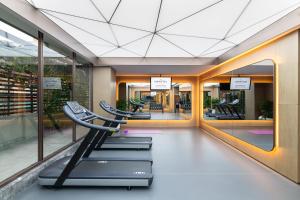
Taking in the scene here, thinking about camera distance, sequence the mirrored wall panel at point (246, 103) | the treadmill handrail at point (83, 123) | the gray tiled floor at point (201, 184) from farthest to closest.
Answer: the mirrored wall panel at point (246, 103) → the gray tiled floor at point (201, 184) → the treadmill handrail at point (83, 123)

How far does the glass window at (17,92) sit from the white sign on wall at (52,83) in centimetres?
23

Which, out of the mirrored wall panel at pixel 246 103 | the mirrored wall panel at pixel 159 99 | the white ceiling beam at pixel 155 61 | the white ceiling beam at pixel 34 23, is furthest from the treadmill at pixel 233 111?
the white ceiling beam at pixel 34 23

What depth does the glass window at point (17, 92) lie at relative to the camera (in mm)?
4395

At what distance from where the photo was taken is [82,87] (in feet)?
25.3

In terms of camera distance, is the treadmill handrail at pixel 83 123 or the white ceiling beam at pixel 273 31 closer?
the treadmill handrail at pixel 83 123

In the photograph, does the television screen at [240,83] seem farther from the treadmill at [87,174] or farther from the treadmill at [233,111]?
the treadmill at [87,174]

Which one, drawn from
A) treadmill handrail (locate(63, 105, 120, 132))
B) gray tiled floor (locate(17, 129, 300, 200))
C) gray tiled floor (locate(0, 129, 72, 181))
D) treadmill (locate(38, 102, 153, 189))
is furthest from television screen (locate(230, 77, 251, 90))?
gray tiled floor (locate(0, 129, 72, 181))

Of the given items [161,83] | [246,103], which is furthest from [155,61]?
[246,103]

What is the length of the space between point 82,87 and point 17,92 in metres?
3.05

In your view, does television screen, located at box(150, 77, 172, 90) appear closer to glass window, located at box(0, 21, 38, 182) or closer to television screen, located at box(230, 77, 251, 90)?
television screen, located at box(230, 77, 251, 90)

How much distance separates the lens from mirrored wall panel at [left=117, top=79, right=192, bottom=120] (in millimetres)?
11586

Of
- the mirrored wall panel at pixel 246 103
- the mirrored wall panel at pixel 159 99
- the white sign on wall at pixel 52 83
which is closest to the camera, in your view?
the white sign on wall at pixel 52 83

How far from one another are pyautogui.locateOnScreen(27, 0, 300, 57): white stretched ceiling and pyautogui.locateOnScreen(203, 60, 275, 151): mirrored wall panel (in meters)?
0.97

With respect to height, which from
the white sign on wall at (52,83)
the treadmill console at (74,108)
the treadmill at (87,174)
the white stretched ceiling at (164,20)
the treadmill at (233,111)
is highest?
the white stretched ceiling at (164,20)
